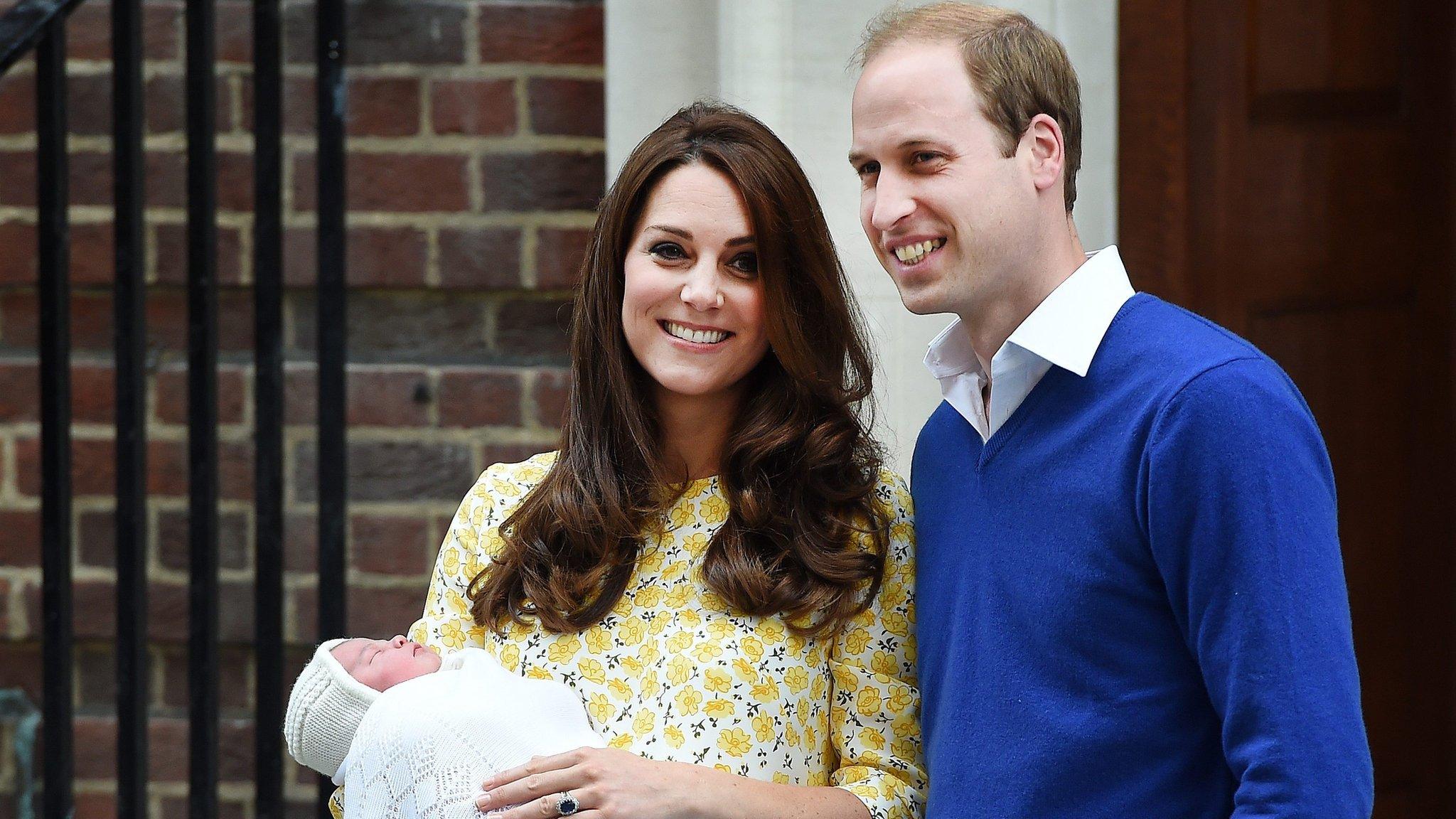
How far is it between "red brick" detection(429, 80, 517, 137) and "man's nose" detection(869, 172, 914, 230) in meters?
1.12

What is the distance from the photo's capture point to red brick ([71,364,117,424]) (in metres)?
2.58

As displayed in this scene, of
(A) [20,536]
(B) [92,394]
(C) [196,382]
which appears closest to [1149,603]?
(C) [196,382]

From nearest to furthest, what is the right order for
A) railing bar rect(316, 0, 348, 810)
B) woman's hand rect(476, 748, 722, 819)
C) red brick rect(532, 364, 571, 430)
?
1. woman's hand rect(476, 748, 722, 819)
2. railing bar rect(316, 0, 348, 810)
3. red brick rect(532, 364, 571, 430)

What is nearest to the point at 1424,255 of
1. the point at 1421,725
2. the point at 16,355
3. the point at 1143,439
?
the point at 1421,725

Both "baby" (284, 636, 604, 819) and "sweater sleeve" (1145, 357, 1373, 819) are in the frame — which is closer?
"sweater sleeve" (1145, 357, 1373, 819)

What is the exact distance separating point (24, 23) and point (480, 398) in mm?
935

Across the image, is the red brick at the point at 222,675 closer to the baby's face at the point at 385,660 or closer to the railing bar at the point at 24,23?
the baby's face at the point at 385,660

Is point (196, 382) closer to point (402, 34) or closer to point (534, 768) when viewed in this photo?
point (402, 34)

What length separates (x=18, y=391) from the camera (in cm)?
260

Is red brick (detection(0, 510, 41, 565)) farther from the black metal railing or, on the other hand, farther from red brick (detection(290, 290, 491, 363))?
red brick (detection(290, 290, 491, 363))

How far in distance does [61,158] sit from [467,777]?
1.03 metres

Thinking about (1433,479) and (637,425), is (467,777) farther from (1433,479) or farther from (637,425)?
(1433,479)

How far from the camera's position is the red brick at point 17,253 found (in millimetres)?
2596

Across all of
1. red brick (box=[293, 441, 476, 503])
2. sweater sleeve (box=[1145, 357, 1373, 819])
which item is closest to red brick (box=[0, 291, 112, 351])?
red brick (box=[293, 441, 476, 503])
